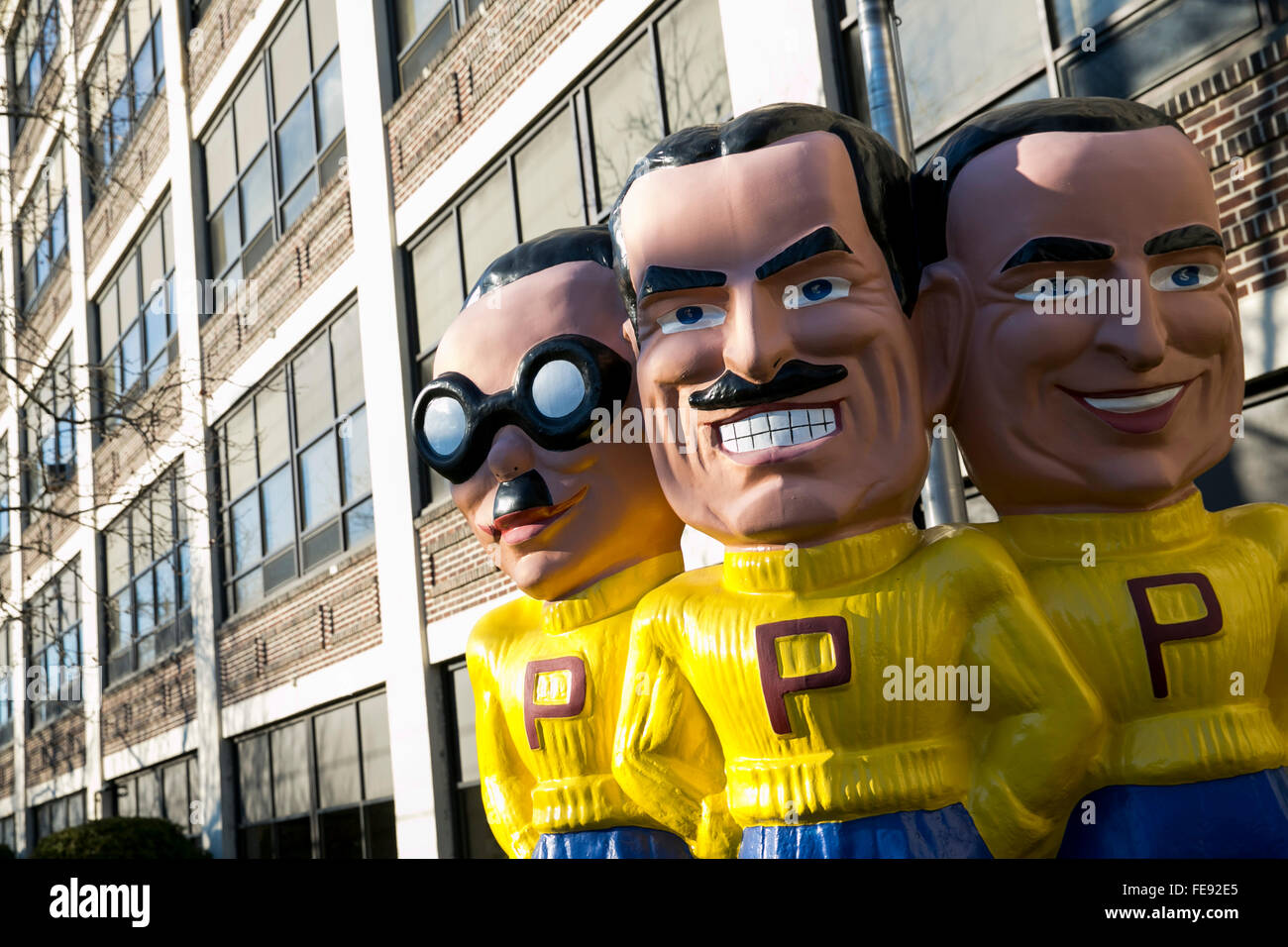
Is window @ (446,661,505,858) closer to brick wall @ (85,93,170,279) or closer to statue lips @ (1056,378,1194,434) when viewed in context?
statue lips @ (1056,378,1194,434)

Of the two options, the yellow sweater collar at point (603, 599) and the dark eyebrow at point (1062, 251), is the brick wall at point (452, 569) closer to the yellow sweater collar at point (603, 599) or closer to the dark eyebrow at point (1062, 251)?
the yellow sweater collar at point (603, 599)

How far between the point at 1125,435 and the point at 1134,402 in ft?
0.28

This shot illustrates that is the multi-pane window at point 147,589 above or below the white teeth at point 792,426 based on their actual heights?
above

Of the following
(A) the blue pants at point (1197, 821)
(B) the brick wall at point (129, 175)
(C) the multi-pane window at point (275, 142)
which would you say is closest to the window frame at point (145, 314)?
(B) the brick wall at point (129, 175)

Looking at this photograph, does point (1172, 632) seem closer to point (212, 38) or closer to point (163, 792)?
point (212, 38)

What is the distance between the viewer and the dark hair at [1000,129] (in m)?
3.16

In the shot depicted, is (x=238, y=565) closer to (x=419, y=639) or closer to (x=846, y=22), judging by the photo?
(x=419, y=639)

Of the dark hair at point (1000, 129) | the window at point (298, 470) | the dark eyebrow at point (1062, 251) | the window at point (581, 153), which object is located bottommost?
the dark eyebrow at point (1062, 251)

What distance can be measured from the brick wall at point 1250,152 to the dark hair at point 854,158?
2.62 meters

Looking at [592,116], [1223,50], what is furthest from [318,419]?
[1223,50]

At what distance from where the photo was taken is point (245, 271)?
15.3 meters

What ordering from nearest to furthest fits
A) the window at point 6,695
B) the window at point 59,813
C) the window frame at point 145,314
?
the window frame at point 145,314, the window at point 59,813, the window at point 6,695

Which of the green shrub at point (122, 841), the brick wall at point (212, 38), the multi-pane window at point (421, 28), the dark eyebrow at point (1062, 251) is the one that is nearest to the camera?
the dark eyebrow at point (1062, 251)
